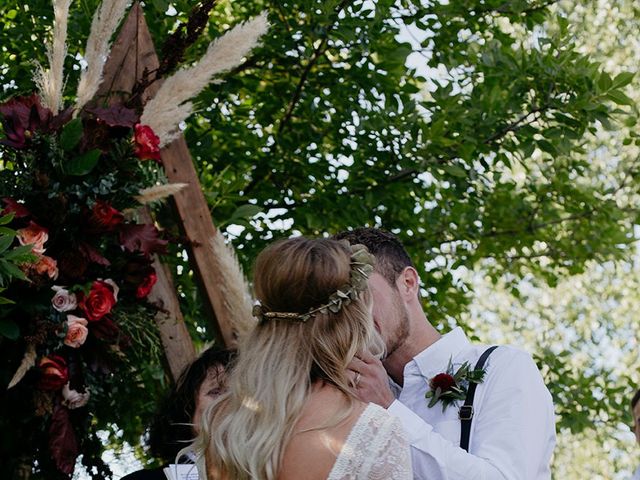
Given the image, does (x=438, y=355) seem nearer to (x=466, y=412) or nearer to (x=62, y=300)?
(x=466, y=412)

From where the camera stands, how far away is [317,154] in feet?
19.0

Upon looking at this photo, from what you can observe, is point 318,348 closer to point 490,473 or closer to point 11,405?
point 490,473

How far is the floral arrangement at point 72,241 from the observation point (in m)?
3.44

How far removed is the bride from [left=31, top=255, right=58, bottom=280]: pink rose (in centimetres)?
102

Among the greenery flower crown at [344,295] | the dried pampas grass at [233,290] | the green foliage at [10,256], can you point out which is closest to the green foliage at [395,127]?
the dried pampas grass at [233,290]

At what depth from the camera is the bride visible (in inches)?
93.3

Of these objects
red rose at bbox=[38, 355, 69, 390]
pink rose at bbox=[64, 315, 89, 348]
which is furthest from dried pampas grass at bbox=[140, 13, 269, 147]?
red rose at bbox=[38, 355, 69, 390]

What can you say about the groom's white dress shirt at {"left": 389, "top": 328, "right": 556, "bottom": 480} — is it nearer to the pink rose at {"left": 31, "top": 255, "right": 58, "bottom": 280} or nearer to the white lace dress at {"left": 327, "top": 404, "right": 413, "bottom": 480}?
the white lace dress at {"left": 327, "top": 404, "right": 413, "bottom": 480}

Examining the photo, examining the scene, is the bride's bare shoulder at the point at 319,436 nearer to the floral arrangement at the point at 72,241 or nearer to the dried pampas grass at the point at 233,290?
the floral arrangement at the point at 72,241

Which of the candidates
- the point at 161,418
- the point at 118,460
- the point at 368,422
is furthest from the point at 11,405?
the point at 368,422

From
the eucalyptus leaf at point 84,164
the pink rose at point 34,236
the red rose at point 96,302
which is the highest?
the eucalyptus leaf at point 84,164

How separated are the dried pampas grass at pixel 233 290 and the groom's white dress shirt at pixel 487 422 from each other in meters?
1.11

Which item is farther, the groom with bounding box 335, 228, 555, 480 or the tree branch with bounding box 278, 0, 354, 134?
the tree branch with bounding box 278, 0, 354, 134

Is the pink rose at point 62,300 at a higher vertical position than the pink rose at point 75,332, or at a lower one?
higher
